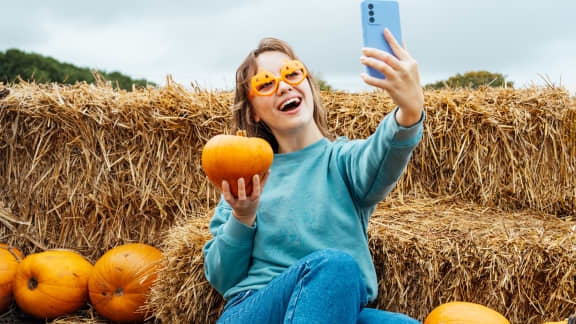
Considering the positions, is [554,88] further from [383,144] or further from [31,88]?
[31,88]

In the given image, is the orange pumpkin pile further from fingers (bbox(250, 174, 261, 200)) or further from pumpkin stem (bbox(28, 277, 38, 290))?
fingers (bbox(250, 174, 261, 200))

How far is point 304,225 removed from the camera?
156 centimetres

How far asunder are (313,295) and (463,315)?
2.88ft

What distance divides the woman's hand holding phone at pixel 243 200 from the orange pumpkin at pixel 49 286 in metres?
1.80

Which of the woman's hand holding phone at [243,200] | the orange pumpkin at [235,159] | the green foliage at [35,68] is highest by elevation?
the green foliage at [35,68]

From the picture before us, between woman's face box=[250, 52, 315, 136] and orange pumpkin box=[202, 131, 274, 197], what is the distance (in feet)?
0.69

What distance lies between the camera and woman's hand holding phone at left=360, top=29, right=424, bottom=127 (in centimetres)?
117

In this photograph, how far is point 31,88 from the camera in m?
3.29

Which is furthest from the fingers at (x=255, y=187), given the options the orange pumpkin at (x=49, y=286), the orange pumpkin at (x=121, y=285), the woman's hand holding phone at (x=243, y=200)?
the orange pumpkin at (x=49, y=286)

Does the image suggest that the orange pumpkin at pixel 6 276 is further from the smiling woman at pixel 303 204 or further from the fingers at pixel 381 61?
the fingers at pixel 381 61

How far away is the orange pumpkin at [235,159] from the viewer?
1397mm

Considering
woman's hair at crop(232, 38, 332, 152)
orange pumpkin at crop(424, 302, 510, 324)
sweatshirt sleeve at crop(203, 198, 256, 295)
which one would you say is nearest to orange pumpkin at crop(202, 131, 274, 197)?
sweatshirt sleeve at crop(203, 198, 256, 295)

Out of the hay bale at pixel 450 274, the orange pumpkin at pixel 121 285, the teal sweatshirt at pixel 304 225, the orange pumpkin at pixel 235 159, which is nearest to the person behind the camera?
the orange pumpkin at pixel 235 159

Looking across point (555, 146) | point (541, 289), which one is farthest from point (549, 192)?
point (541, 289)
